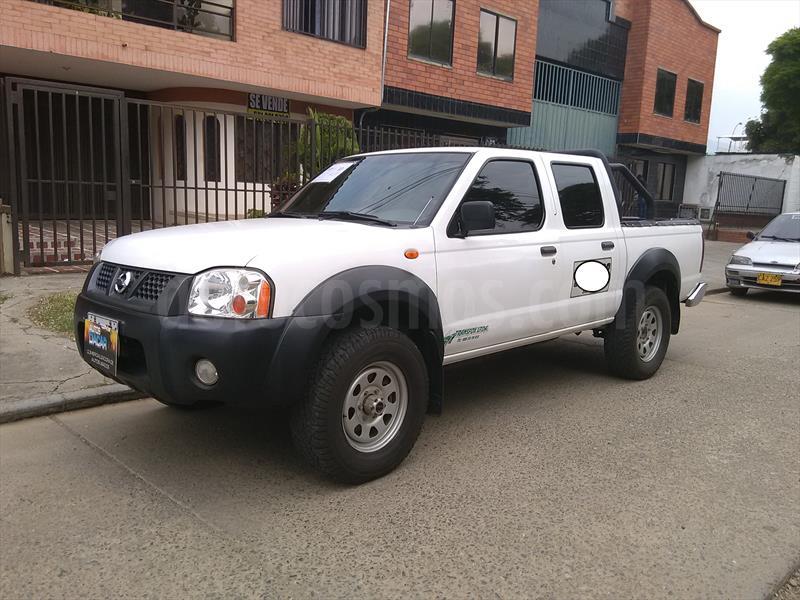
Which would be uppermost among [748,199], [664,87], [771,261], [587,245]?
[664,87]

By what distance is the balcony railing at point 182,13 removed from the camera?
13.2 metres

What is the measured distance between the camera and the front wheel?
330cm

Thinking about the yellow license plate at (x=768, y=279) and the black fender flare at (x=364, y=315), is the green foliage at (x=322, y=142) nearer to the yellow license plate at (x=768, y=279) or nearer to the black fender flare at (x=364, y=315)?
the yellow license plate at (x=768, y=279)

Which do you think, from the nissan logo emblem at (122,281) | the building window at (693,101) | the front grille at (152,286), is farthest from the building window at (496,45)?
the front grille at (152,286)

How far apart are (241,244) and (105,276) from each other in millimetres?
957

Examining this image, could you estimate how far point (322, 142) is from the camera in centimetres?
1123

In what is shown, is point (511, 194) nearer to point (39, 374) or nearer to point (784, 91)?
point (39, 374)

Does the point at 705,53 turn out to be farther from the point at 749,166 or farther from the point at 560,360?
the point at 560,360

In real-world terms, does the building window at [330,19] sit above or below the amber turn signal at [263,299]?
above

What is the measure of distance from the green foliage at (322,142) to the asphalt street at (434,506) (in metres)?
6.89

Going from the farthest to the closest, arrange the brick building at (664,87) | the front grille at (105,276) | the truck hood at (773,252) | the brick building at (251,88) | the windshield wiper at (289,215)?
the brick building at (664,87), the truck hood at (773,252), the brick building at (251,88), the windshield wiper at (289,215), the front grille at (105,276)

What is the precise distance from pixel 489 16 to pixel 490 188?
15931 millimetres

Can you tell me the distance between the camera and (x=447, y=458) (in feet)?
13.2

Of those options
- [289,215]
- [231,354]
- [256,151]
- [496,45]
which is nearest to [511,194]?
[289,215]
